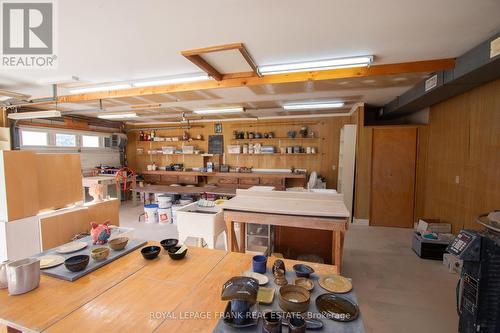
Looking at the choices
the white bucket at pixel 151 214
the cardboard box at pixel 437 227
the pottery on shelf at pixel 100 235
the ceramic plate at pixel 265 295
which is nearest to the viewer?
the ceramic plate at pixel 265 295

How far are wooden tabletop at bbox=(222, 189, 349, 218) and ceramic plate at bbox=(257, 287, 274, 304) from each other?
1.47 metres

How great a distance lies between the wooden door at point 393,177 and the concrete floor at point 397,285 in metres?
0.57

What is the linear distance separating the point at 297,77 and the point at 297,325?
300 centimetres

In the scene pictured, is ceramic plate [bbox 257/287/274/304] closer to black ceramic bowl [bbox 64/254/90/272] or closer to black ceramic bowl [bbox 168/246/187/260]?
black ceramic bowl [bbox 168/246/187/260]

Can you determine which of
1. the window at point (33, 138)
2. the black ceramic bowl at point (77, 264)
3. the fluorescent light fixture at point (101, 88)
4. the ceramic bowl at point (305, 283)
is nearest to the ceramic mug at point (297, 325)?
the ceramic bowl at point (305, 283)

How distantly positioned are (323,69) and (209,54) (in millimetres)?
1516

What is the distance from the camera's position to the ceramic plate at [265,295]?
3.62ft

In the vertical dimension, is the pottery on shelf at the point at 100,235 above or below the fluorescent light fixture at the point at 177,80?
below

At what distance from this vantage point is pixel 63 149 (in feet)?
20.3

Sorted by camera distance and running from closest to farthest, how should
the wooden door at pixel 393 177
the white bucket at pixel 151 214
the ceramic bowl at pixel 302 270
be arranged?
the ceramic bowl at pixel 302 270 < the wooden door at pixel 393 177 < the white bucket at pixel 151 214

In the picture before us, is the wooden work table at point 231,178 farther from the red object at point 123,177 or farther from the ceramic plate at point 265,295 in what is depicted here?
the ceramic plate at point 265,295

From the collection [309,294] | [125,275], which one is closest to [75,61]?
[125,275]

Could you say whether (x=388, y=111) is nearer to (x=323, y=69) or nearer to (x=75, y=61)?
(x=323, y=69)

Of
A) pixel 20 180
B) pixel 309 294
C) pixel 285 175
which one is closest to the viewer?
pixel 309 294
